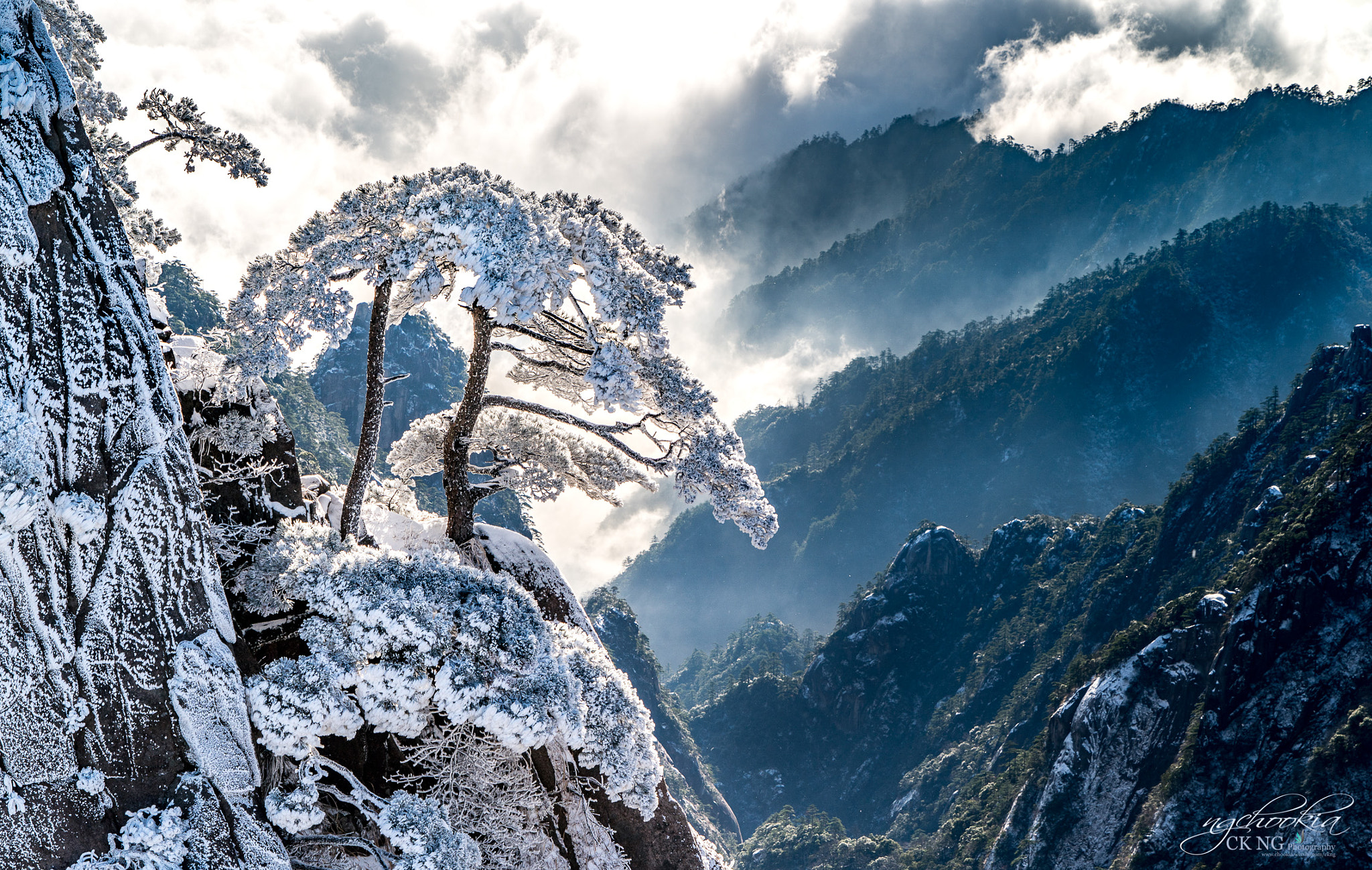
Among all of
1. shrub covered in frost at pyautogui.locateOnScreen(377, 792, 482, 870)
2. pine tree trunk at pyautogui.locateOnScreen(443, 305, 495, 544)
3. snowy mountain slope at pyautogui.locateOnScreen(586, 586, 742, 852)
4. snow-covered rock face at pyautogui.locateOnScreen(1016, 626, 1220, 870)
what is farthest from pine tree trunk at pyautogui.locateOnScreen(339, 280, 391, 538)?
snowy mountain slope at pyautogui.locateOnScreen(586, 586, 742, 852)

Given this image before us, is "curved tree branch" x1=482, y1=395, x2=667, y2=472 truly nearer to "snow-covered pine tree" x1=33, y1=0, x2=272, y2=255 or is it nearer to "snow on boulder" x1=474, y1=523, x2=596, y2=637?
"snow on boulder" x1=474, y1=523, x2=596, y2=637

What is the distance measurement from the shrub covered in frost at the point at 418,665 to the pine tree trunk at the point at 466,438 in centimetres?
205

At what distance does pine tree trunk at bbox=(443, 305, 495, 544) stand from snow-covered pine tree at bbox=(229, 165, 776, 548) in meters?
0.02

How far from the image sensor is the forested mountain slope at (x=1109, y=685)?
25.7m

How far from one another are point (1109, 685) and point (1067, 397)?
96.8 metres

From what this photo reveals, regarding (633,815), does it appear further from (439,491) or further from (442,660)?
(439,491)

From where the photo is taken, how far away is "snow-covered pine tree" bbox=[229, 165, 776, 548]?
20.1 feet

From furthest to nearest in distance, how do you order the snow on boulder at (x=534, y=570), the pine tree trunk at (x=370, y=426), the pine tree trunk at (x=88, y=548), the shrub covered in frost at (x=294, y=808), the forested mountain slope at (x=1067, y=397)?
the forested mountain slope at (x=1067, y=397) → the snow on boulder at (x=534, y=570) → the pine tree trunk at (x=370, y=426) → the shrub covered in frost at (x=294, y=808) → the pine tree trunk at (x=88, y=548)

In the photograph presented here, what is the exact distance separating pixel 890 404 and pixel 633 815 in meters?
140

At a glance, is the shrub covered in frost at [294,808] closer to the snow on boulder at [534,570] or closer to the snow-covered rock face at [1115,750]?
the snow on boulder at [534,570]

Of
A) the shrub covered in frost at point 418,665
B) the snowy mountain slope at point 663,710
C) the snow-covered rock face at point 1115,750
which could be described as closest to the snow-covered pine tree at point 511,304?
the shrub covered in frost at point 418,665

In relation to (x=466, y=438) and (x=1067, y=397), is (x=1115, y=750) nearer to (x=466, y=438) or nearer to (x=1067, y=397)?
(x=466, y=438)

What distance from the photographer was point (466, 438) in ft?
28.8

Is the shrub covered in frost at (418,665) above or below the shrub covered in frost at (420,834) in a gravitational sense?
above
